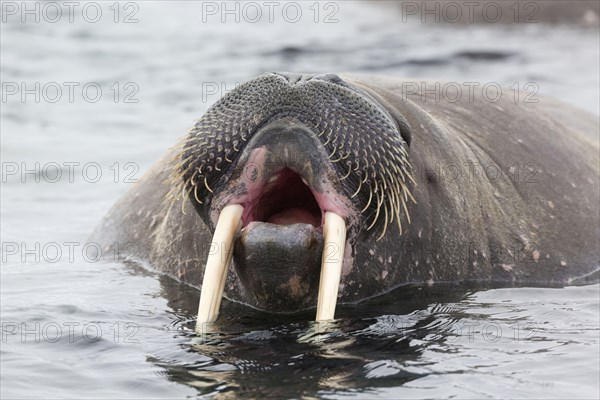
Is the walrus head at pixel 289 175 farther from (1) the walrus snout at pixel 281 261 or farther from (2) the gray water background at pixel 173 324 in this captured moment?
(2) the gray water background at pixel 173 324

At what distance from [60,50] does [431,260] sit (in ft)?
44.9

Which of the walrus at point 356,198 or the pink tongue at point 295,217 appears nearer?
the walrus at point 356,198

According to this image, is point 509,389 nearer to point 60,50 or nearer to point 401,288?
point 401,288

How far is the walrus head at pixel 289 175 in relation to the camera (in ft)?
24.3

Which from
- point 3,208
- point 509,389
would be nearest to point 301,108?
point 509,389

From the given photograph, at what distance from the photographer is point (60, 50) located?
69.3ft

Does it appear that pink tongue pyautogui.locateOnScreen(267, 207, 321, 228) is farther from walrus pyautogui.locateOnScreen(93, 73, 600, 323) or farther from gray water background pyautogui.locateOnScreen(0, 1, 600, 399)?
gray water background pyautogui.locateOnScreen(0, 1, 600, 399)

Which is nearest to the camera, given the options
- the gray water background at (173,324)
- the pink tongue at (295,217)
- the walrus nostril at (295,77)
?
the gray water background at (173,324)

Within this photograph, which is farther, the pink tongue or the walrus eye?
the pink tongue

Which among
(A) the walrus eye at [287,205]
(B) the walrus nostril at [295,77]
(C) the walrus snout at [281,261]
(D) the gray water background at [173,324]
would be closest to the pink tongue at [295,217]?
(A) the walrus eye at [287,205]

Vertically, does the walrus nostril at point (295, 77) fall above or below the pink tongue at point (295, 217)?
above

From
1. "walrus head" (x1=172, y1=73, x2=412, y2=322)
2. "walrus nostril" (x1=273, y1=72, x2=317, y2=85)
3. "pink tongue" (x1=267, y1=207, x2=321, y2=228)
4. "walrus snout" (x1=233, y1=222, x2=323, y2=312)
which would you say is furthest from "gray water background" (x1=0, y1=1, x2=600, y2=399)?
"walrus nostril" (x1=273, y1=72, x2=317, y2=85)

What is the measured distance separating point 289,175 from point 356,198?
1.45ft

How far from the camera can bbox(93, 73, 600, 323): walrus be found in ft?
24.7
